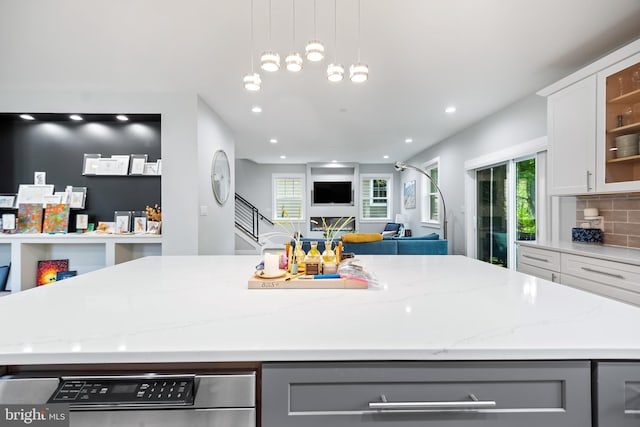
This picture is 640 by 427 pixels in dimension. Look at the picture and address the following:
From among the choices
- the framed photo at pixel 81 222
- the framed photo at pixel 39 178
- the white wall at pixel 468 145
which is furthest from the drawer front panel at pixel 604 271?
the framed photo at pixel 39 178

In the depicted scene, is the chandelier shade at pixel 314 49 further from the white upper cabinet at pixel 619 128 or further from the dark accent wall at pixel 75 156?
the dark accent wall at pixel 75 156

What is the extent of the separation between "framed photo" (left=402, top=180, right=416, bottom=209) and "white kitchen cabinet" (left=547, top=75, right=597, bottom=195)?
4850 mm

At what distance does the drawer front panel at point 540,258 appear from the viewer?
2574 millimetres

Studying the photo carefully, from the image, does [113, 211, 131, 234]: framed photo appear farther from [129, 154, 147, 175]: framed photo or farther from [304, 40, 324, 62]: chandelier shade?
[304, 40, 324, 62]: chandelier shade

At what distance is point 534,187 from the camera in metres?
3.73

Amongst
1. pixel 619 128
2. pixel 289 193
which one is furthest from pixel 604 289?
pixel 289 193

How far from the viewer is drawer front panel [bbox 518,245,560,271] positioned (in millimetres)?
2574

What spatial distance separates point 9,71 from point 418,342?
4.52m

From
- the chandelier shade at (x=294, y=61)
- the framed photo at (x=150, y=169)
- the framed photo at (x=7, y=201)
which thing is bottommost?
the framed photo at (x=7, y=201)

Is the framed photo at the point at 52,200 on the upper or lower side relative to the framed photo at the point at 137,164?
lower

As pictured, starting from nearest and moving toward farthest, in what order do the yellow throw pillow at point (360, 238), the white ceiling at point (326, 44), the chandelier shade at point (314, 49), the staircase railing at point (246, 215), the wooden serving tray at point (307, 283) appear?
the wooden serving tray at point (307, 283), the chandelier shade at point (314, 49), the white ceiling at point (326, 44), the yellow throw pillow at point (360, 238), the staircase railing at point (246, 215)

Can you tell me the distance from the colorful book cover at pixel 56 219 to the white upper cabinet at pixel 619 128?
5.41 metres

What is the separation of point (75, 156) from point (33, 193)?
2.12ft

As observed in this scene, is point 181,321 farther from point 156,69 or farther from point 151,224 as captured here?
point 151,224
